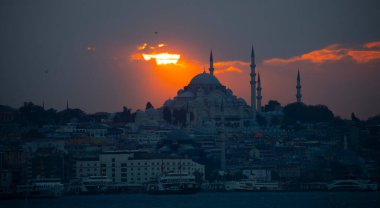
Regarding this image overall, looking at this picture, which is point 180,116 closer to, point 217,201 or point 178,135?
point 178,135

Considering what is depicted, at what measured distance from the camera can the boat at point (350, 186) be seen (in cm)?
5916

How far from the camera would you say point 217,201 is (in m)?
48.8

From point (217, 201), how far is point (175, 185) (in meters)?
6.15

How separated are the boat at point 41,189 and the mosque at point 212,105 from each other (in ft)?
103

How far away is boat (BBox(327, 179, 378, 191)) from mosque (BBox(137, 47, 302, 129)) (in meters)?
24.7

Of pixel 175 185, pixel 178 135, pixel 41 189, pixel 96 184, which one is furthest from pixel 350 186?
pixel 41 189

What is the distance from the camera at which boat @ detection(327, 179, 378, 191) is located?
59.2m

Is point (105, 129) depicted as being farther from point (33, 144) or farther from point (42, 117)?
point (33, 144)

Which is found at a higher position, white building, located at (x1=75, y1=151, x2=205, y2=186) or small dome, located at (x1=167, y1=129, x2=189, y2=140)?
small dome, located at (x1=167, y1=129, x2=189, y2=140)

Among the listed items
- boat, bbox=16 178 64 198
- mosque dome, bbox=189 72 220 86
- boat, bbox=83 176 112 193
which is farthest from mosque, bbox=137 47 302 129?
boat, bbox=16 178 64 198

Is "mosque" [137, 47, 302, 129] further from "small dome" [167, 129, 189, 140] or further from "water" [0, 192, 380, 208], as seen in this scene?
"water" [0, 192, 380, 208]

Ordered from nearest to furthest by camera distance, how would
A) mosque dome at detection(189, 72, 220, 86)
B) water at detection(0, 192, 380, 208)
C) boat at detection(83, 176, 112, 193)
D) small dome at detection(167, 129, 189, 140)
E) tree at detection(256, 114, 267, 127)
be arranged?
water at detection(0, 192, 380, 208) → boat at detection(83, 176, 112, 193) → small dome at detection(167, 129, 189, 140) → tree at detection(256, 114, 267, 127) → mosque dome at detection(189, 72, 220, 86)

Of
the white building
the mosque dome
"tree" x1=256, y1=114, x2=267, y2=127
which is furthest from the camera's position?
the mosque dome

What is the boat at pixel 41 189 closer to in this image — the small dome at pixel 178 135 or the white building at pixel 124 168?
the white building at pixel 124 168
